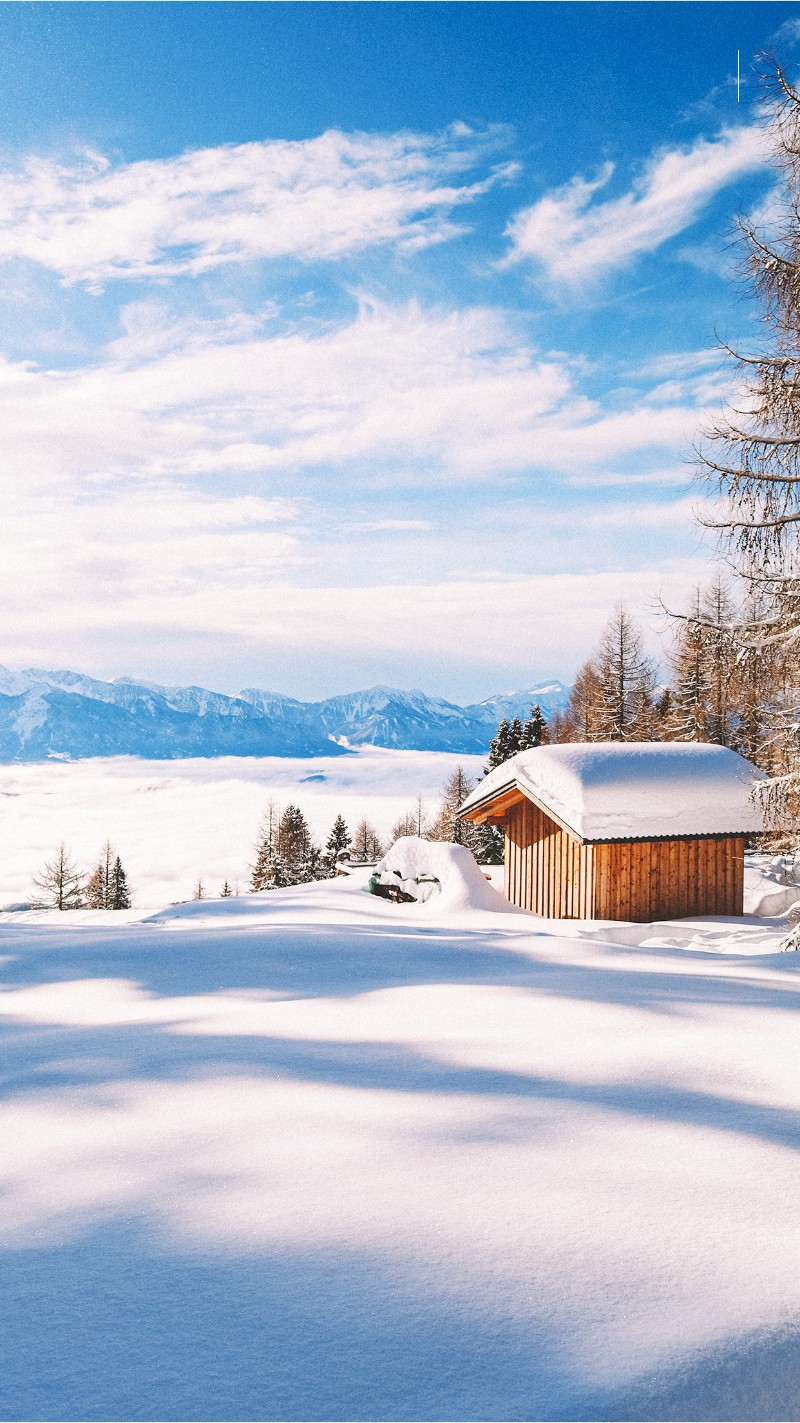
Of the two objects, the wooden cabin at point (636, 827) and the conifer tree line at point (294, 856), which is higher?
the wooden cabin at point (636, 827)

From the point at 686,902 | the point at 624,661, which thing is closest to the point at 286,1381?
the point at 686,902

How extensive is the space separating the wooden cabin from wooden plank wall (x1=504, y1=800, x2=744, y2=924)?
2cm

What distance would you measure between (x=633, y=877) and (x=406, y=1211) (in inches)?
592

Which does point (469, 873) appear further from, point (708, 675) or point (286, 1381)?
point (286, 1381)

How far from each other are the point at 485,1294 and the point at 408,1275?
0.21m

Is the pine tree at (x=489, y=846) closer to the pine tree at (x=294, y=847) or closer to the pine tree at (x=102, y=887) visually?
the pine tree at (x=294, y=847)

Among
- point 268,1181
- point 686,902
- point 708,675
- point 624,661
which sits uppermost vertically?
point 624,661

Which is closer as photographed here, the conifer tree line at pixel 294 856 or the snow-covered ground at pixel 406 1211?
the snow-covered ground at pixel 406 1211

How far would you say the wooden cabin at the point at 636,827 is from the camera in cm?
1634

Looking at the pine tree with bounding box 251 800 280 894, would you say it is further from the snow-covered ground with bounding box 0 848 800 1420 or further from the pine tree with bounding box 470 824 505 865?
the snow-covered ground with bounding box 0 848 800 1420

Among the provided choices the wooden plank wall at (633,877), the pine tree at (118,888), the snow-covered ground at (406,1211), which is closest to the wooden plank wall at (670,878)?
the wooden plank wall at (633,877)

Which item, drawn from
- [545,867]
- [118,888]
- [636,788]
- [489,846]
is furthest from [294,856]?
[636,788]

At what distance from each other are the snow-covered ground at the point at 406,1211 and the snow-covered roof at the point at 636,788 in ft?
35.5

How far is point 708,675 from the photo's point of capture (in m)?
12.3
